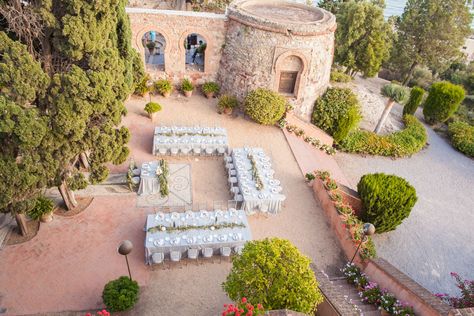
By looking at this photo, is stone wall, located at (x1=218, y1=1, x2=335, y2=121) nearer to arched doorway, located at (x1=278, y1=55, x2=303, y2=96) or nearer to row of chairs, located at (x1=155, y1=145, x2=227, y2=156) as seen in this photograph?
arched doorway, located at (x1=278, y1=55, x2=303, y2=96)

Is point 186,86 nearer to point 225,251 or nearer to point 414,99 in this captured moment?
point 225,251

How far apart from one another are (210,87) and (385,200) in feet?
40.7

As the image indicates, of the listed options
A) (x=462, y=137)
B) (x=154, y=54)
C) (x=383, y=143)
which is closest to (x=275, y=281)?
(x=383, y=143)

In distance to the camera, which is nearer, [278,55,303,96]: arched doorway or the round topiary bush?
the round topiary bush

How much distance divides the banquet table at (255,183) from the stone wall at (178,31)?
8.02m

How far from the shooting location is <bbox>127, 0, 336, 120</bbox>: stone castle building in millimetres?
18891

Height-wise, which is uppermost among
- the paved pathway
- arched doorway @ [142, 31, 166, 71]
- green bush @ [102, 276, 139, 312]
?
arched doorway @ [142, 31, 166, 71]

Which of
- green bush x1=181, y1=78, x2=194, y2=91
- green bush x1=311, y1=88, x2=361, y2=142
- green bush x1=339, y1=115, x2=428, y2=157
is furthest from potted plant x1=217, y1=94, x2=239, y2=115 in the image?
green bush x1=339, y1=115, x2=428, y2=157

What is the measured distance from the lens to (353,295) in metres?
12.0

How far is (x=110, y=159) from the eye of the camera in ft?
38.7

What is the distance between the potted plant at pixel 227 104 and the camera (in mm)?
20156

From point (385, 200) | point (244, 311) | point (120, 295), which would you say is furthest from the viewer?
point (385, 200)

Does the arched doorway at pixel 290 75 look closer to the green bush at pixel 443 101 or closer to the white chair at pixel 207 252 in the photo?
the white chair at pixel 207 252

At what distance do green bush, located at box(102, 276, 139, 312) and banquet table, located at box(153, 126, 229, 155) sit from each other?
7381 millimetres
